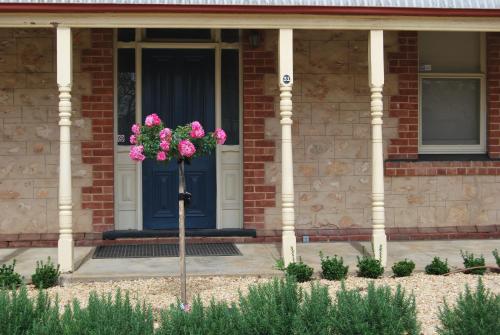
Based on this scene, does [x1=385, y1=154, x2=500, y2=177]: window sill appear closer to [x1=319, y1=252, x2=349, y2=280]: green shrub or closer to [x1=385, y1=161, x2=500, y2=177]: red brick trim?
[x1=385, y1=161, x2=500, y2=177]: red brick trim

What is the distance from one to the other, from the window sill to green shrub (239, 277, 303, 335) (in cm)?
510

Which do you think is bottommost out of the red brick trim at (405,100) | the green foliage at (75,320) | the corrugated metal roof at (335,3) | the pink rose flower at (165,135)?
the green foliage at (75,320)

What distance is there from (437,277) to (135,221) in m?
4.37

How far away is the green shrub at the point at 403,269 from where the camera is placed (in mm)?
7609

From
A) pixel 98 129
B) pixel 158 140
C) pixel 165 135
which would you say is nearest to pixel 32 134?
pixel 98 129

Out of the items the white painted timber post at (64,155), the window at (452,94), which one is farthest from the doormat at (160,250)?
the window at (452,94)

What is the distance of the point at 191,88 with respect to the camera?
10031 millimetres

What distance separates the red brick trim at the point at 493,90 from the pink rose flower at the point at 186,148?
5703 millimetres

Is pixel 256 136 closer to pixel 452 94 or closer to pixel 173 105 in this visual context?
pixel 173 105

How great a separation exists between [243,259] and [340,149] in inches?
97.4

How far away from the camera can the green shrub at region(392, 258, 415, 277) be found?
7609 millimetres

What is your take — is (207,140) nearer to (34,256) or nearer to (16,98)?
(34,256)

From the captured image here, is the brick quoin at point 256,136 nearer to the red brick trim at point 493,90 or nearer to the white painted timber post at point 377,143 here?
the white painted timber post at point 377,143

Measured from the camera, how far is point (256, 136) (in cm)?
988
